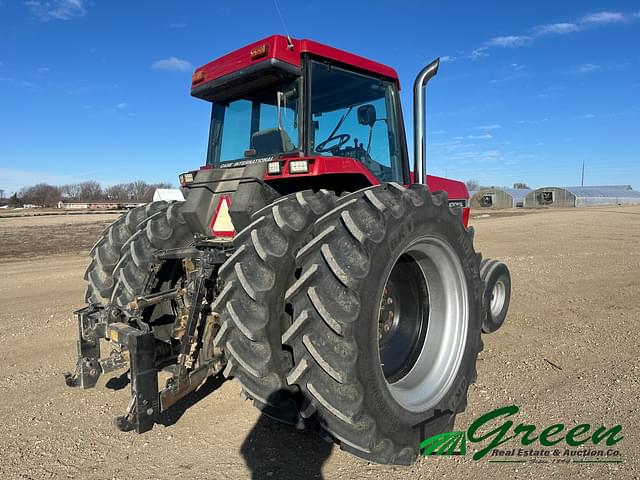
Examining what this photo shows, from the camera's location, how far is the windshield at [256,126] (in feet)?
11.7

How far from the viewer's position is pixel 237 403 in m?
3.69

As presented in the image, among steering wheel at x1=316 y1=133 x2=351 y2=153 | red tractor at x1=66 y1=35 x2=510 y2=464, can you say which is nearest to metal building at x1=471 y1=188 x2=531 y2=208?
steering wheel at x1=316 y1=133 x2=351 y2=153

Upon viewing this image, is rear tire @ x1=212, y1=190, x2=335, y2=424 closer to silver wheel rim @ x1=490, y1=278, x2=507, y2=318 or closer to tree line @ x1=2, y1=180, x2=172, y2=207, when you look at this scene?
silver wheel rim @ x1=490, y1=278, x2=507, y2=318

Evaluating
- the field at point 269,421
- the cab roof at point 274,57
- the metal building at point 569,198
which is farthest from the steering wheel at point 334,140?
the metal building at point 569,198

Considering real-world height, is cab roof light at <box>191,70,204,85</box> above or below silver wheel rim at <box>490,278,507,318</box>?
above

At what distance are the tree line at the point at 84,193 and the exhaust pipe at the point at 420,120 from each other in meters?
85.0

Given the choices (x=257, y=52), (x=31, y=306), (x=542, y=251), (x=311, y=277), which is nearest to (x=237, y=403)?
(x=311, y=277)

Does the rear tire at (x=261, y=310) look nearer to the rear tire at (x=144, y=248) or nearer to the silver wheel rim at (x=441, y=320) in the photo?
the silver wheel rim at (x=441, y=320)

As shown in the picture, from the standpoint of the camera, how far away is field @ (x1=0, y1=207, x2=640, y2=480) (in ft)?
9.29

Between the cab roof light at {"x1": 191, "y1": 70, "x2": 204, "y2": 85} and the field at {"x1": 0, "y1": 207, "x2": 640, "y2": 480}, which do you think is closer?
the field at {"x1": 0, "y1": 207, "x2": 640, "y2": 480}

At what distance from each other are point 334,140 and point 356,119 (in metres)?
0.33

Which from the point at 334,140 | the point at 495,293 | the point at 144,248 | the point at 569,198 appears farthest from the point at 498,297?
the point at 569,198

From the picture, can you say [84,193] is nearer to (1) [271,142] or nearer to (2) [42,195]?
(2) [42,195]

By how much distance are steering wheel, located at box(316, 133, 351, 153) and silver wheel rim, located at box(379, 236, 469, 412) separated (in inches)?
43.1
